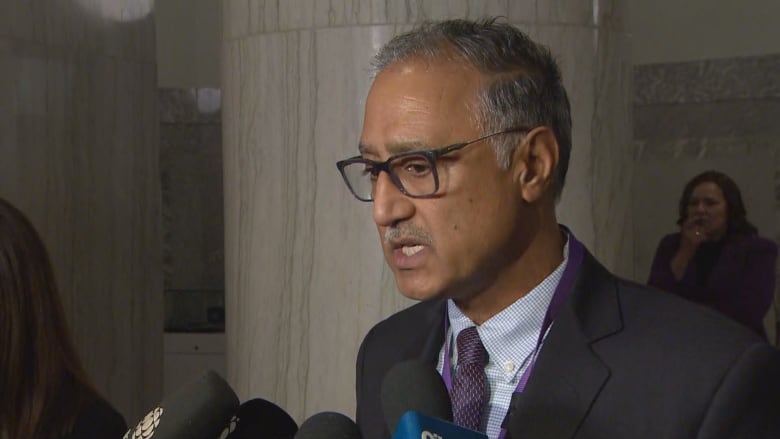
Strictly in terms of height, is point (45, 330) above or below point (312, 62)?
below

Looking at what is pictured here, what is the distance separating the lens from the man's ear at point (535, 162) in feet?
6.48

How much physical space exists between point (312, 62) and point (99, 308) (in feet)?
6.15

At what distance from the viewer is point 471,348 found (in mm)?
2051

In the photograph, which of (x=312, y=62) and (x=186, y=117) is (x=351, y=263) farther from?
(x=186, y=117)

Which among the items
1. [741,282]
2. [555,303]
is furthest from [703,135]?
[555,303]

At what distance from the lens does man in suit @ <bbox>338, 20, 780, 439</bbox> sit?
1820 mm

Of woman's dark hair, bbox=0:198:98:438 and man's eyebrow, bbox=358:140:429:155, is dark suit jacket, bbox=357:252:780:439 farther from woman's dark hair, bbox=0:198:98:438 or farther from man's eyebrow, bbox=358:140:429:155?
woman's dark hair, bbox=0:198:98:438

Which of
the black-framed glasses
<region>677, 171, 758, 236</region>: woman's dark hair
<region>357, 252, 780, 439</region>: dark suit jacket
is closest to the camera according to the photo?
<region>357, 252, 780, 439</region>: dark suit jacket

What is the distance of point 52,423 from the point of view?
9.48 feet

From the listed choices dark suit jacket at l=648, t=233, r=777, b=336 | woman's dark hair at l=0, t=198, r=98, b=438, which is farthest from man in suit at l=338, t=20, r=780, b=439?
dark suit jacket at l=648, t=233, r=777, b=336

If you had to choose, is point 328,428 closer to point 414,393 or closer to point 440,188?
point 414,393

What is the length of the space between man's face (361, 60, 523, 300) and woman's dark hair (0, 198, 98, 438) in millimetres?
1324

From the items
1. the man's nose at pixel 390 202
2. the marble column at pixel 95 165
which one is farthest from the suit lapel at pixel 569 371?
the marble column at pixel 95 165

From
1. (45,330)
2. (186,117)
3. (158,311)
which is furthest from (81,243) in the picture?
(186,117)
